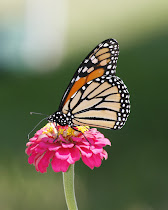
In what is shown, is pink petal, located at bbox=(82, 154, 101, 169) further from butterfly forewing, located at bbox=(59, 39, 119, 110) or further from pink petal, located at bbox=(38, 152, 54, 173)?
butterfly forewing, located at bbox=(59, 39, 119, 110)

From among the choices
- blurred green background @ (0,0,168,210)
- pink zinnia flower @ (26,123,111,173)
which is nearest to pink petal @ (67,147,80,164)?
pink zinnia flower @ (26,123,111,173)

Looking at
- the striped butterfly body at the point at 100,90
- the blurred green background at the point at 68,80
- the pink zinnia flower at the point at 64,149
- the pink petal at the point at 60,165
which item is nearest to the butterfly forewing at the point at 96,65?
the striped butterfly body at the point at 100,90

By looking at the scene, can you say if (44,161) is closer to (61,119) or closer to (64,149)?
(64,149)

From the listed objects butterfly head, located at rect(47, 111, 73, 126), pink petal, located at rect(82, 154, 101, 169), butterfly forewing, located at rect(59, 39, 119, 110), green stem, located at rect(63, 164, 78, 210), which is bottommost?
green stem, located at rect(63, 164, 78, 210)

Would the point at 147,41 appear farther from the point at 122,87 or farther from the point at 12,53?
the point at 122,87

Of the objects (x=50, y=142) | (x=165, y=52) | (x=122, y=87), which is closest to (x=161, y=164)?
(x=165, y=52)

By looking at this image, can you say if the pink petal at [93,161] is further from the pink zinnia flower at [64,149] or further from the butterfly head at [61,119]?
the butterfly head at [61,119]
